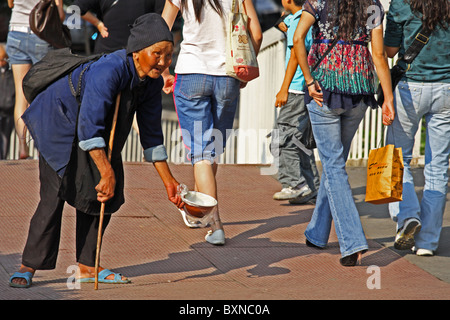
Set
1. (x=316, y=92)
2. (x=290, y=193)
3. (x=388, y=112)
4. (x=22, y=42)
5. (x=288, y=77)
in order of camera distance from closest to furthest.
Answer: (x=316, y=92) → (x=388, y=112) → (x=288, y=77) → (x=290, y=193) → (x=22, y=42)

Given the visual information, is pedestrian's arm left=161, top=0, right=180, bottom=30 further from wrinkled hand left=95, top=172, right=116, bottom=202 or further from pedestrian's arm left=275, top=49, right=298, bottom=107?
wrinkled hand left=95, top=172, right=116, bottom=202

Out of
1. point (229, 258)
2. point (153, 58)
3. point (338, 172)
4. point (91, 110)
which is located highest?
point (153, 58)

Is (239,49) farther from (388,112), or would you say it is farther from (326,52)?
(388,112)

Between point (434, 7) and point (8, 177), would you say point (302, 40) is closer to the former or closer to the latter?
point (434, 7)

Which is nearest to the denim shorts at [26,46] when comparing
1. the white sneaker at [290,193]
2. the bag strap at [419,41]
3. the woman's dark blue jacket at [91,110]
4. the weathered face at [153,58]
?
the white sneaker at [290,193]

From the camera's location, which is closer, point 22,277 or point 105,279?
point 22,277

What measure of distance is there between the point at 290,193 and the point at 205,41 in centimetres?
210

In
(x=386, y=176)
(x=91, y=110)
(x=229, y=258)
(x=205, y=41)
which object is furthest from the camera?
(x=205, y=41)

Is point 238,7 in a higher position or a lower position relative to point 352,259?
higher

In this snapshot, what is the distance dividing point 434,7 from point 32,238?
3202 mm

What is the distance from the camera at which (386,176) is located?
5469 millimetres

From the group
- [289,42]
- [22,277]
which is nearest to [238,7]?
[289,42]

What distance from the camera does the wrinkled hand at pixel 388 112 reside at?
5684mm

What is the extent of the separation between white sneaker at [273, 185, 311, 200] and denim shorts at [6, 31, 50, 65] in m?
3.01
